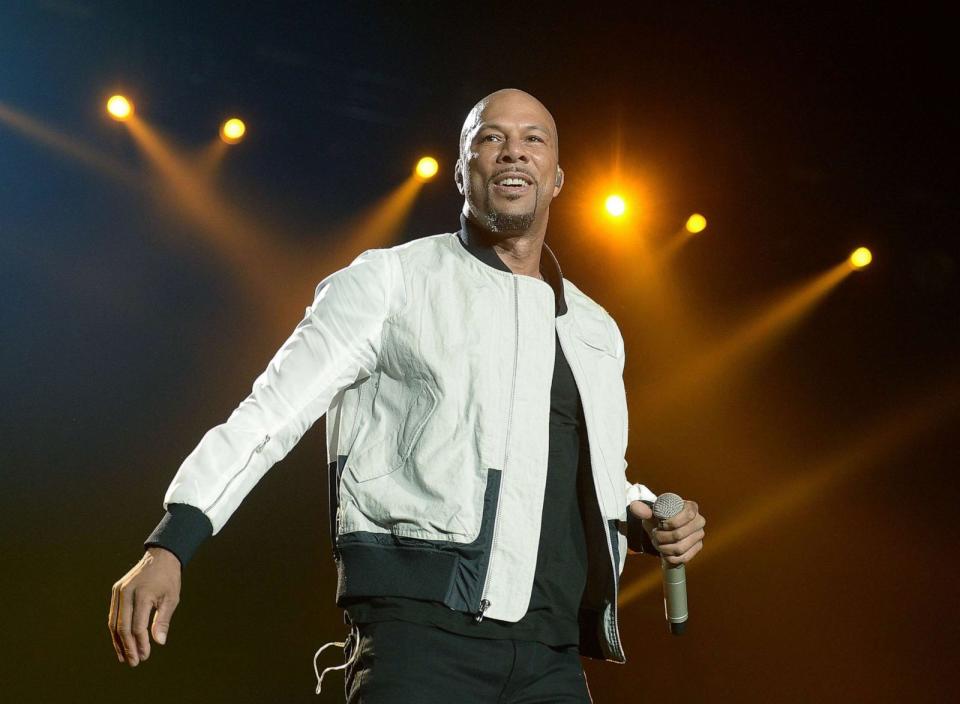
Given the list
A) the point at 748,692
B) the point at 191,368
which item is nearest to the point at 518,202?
the point at 191,368

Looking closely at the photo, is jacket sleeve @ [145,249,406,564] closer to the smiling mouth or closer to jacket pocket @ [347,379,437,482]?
jacket pocket @ [347,379,437,482]

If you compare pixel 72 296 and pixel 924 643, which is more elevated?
pixel 72 296

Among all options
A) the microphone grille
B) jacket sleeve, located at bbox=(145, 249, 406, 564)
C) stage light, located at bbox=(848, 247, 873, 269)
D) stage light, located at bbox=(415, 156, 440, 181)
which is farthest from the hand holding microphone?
stage light, located at bbox=(848, 247, 873, 269)

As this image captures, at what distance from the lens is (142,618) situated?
4.13 ft

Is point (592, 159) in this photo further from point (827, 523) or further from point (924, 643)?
point (924, 643)

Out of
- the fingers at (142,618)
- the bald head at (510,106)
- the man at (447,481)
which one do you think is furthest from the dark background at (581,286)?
the fingers at (142,618)

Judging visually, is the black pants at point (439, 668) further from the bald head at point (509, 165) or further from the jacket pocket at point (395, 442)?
the bald head at point (509, 165)

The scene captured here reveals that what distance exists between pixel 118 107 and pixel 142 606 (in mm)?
3711

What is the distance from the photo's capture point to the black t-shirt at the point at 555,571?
4.97ft

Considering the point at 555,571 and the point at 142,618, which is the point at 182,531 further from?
the point at 555,571

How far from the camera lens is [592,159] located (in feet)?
17.0

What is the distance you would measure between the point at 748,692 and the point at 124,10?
4464mm

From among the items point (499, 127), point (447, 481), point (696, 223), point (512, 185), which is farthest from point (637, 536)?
point (696, 223)

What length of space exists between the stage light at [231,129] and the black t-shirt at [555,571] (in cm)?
319
